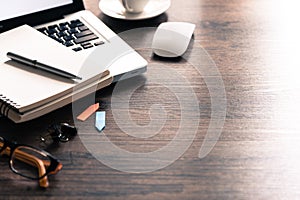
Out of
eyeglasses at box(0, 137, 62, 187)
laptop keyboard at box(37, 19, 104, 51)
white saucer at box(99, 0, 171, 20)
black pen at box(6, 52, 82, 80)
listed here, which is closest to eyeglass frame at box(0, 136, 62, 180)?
eyeglasses at box(0, 137, 62, 187)

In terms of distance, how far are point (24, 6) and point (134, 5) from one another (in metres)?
0.23

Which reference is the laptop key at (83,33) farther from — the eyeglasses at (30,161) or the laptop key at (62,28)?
the eyeglasses at (30,161)

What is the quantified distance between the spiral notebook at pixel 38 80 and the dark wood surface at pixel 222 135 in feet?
0.14

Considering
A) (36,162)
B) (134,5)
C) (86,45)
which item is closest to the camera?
(36,162)

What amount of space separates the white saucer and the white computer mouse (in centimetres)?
10

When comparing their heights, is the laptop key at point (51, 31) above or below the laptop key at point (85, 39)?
above

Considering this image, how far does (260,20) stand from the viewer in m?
1.17

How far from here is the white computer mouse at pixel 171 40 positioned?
3.38 ft

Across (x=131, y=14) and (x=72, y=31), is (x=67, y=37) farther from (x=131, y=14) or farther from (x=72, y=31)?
(x=131, y=14)

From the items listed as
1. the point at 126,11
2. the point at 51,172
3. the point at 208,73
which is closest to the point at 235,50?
the point at 208,73

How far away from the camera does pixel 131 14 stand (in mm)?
1166

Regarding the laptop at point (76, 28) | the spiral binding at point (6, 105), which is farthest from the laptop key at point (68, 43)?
the spiral binding at point (6, 105)

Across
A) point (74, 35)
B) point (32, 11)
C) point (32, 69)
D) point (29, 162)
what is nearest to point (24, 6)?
point (32, 11)

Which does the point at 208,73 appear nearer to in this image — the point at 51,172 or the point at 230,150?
the point at 230,150
